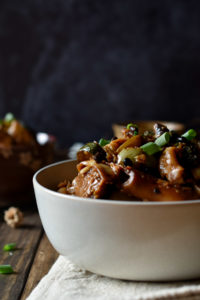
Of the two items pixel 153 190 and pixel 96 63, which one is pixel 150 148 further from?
pixel 96 63

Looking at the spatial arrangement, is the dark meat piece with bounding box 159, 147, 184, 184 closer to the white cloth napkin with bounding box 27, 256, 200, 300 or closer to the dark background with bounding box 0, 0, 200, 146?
the white cloth napkin with bounding box 27, 256, 200, 300

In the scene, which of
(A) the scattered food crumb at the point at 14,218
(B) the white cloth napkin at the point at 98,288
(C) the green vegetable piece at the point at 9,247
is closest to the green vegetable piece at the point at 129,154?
(B) the white cloth napkin at the point at 98,288

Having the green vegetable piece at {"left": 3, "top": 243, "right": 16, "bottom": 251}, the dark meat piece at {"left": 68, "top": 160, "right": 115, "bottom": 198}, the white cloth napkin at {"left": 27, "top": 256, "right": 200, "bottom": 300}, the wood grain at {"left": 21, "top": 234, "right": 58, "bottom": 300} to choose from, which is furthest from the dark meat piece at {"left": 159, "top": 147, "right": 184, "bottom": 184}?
Result: the green vegetable piece at {"left": 3, "top": 243, "right": 16, "bottom": 251}

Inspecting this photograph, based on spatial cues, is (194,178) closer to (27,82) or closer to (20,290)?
(20,290)

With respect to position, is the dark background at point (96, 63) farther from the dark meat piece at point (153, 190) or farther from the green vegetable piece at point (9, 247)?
the dark meat piece at point (153, 190)

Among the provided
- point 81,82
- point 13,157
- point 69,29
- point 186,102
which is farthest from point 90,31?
point 13,157

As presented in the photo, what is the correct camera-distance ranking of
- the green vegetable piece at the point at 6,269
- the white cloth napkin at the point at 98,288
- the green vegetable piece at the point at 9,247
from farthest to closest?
the green vegetable piece at the point at 9,247 → the green vegetable piece at the point at 6,269 → the white cloth napkin at the point at 98,288
